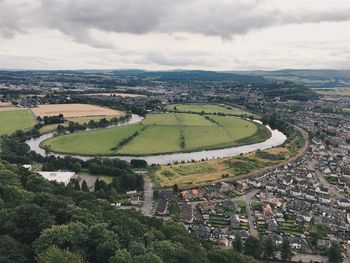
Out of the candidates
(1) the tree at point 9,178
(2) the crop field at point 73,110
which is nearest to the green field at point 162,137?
(2) the crop field at point 73,110

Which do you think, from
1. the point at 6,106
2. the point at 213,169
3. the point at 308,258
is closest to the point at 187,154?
the point at 213,169

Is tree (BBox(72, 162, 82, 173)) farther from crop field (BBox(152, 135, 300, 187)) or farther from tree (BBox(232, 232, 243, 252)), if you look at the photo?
tree (BBox(232, 232, 243, 252))

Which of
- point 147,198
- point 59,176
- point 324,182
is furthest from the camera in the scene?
point 324,182

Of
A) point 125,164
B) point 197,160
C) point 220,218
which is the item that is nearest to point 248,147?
point 197,160

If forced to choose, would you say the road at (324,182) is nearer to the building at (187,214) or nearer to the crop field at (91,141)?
the building at (187,214)

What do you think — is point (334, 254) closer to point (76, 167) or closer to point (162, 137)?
point (76, 167)
